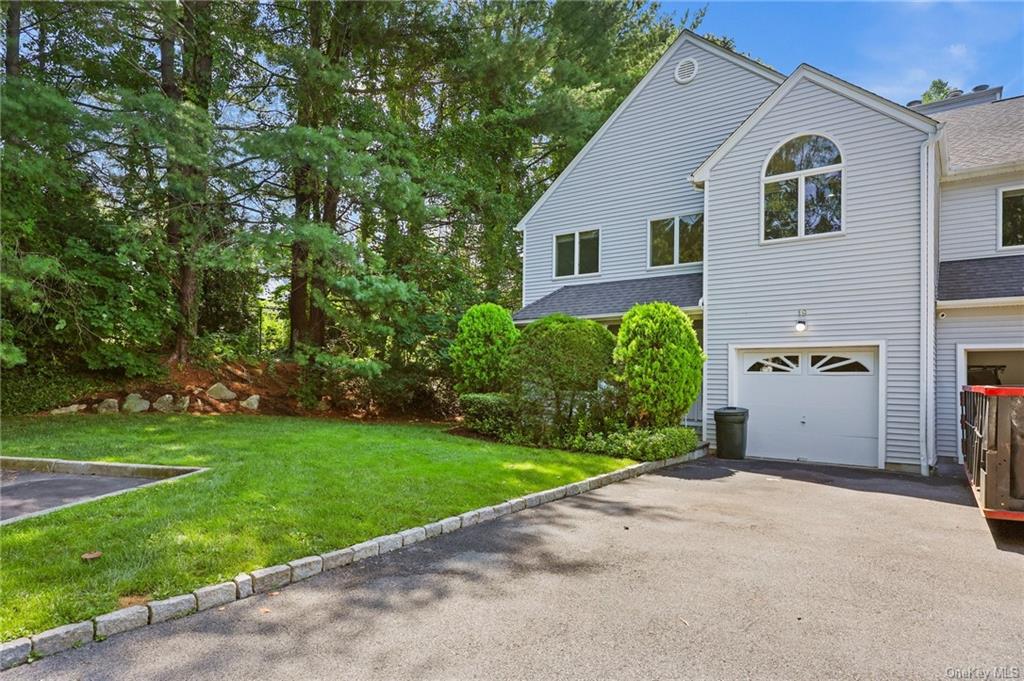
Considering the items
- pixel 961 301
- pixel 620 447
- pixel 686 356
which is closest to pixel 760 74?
pixel 961 301

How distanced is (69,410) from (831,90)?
15.6m

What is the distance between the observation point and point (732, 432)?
9742 millimetres

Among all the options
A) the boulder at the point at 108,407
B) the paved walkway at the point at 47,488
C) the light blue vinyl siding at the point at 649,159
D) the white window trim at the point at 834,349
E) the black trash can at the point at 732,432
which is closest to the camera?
the paved walkway at the point at 47,488

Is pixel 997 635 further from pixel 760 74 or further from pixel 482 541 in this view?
pixel 760 74

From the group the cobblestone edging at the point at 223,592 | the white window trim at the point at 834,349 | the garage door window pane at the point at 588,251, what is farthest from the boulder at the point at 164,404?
the white window trim at the point at 834,349

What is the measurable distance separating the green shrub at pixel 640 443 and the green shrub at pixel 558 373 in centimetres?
56

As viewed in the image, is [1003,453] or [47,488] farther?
[47,488]

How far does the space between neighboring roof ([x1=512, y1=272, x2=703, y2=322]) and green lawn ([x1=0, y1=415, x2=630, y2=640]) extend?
418cm

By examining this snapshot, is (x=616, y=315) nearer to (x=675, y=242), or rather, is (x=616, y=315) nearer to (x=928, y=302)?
(x=675, y=242)

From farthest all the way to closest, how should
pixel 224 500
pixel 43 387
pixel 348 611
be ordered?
1. pixel 43 387
2. pixel 224 500
3. pixel 348 611

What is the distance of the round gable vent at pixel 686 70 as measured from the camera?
12.4 m

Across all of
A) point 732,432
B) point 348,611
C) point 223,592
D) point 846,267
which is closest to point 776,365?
point 732,432

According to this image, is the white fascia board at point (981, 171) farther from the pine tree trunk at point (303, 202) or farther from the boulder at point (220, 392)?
the boulder at point (220, 392)

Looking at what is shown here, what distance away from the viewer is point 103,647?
289cm
